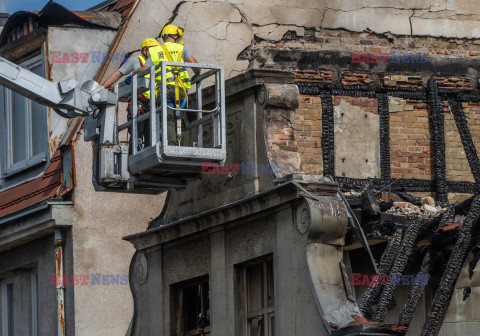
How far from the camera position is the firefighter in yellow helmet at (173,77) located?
18.7 meters

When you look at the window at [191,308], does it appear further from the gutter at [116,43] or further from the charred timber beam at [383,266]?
the gutter at [116,43]

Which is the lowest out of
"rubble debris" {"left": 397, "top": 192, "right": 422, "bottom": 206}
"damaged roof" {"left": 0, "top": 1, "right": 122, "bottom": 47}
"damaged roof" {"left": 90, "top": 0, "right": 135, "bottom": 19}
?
"rubble debris" {"left": 397, "top": 192, "right": 422, "bottom": 206}

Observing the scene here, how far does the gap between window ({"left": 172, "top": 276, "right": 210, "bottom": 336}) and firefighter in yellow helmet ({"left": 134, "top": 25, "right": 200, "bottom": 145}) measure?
2.06m

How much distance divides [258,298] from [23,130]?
22.3 feet

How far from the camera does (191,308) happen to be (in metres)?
20.0

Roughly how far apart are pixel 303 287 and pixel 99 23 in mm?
7361

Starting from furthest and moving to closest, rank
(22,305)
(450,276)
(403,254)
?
(22,305) → (403,254) → (450,276)

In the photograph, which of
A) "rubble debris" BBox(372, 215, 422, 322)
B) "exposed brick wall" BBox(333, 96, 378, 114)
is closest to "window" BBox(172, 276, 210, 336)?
"rubble debris" BBox(372, 215, 422, 322)

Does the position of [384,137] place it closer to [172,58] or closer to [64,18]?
[172,58]

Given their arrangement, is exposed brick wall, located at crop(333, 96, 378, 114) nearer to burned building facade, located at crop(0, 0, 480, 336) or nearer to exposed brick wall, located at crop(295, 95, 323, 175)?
burned building facade, located at crop(0, 0, 480, 336)

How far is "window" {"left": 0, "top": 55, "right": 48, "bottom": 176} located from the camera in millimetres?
23156

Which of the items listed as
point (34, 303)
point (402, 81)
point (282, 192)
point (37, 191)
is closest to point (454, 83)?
point (402, 81)

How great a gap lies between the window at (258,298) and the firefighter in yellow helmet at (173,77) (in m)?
1.83

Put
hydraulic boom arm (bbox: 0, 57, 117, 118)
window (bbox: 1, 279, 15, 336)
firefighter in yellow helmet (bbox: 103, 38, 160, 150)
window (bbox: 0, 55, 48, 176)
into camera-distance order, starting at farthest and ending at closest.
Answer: window (bbox: 1, 279, 15, 336) < window (bbox: 0, 55, 48, 176) < firefighter in yellow helmet (bbox: 103, 38, 160, 150) < hydraulic boom arm (bbox: 0, 57, 117, 118)
